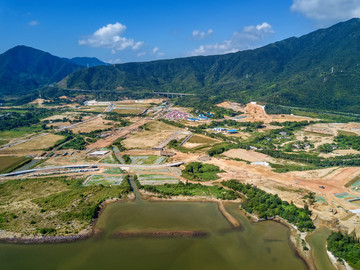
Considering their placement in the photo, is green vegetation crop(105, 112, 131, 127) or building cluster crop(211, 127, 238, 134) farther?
green vegetation crop(105, 112, 131, 127)

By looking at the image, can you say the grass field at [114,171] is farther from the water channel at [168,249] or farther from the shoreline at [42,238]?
the shoreline at [42,238]

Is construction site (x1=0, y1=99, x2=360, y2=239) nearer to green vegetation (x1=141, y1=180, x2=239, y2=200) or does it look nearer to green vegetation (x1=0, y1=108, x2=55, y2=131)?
green vegetation (x1=141, y1=180, x2=239, y2=200)

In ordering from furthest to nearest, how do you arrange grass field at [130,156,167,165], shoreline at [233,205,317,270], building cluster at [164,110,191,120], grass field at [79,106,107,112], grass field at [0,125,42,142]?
grass field at [79,106,107,112] < building cluster at [164,110,191,120] < grass field at [0,125,42,142] < grass field at [130,156,167,165] < shoreline at [233,205,317,270]

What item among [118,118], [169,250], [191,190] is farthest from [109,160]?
[118,118]

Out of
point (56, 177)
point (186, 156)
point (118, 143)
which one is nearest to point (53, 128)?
point (118, 143)

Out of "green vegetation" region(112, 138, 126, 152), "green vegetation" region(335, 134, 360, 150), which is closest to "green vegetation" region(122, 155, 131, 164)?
"green vegetation" region(112, 138, 126, 152)

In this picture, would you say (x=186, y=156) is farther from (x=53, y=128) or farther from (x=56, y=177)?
(x=53, y=128)

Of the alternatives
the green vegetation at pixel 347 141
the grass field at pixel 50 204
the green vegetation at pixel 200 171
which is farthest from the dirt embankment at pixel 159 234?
the green vegetation at pixel 347 141
